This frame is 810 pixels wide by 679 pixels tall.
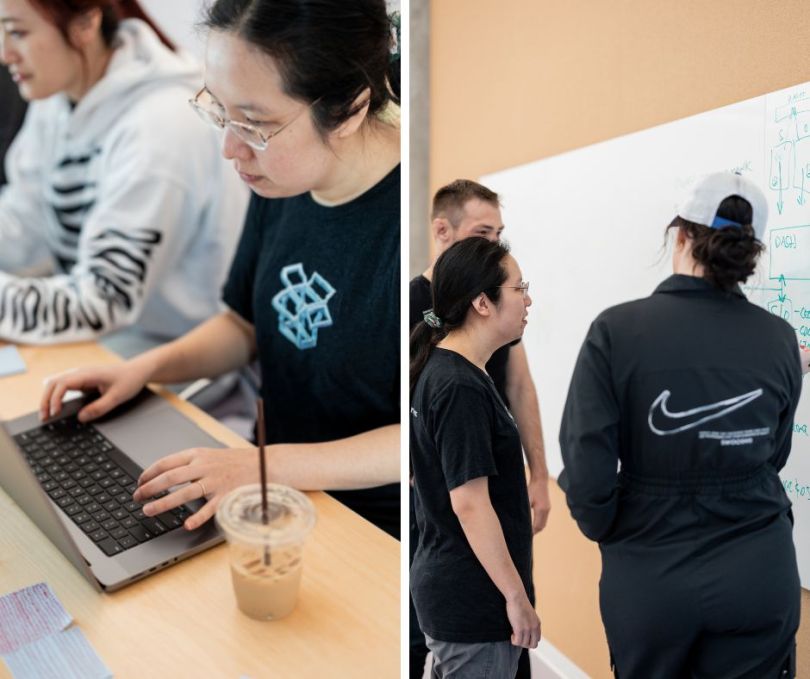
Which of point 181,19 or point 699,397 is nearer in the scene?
point 699,397

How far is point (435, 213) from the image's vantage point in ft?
1.85

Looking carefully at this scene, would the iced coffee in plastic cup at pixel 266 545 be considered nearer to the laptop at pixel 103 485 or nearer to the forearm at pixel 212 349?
the laptop at pixel 103 485

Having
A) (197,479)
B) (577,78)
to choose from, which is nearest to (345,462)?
(197,479)

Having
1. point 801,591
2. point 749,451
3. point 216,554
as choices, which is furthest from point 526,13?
point 216,554

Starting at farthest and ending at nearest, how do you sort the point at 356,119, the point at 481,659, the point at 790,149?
the point at 356,119 → the point at 481,659 → the point at 790,149

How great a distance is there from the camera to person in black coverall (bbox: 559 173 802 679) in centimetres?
45

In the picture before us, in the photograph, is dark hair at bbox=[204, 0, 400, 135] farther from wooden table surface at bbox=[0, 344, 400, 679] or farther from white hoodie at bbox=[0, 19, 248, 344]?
wooden table surface at bbox=[0, 344, 400, 679]

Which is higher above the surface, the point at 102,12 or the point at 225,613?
the point at 102,12

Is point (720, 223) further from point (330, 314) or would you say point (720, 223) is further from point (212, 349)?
point (212, 349)

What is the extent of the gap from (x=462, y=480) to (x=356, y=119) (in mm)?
373

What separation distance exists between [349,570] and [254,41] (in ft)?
1.73

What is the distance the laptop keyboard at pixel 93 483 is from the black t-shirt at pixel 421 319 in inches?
13.6

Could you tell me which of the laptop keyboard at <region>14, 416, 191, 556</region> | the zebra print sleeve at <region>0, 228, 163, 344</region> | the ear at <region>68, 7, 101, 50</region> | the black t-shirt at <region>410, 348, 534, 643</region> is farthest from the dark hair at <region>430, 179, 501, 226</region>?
the ear at <region>68, 7, 101, 50</region>

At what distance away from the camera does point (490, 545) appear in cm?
52
